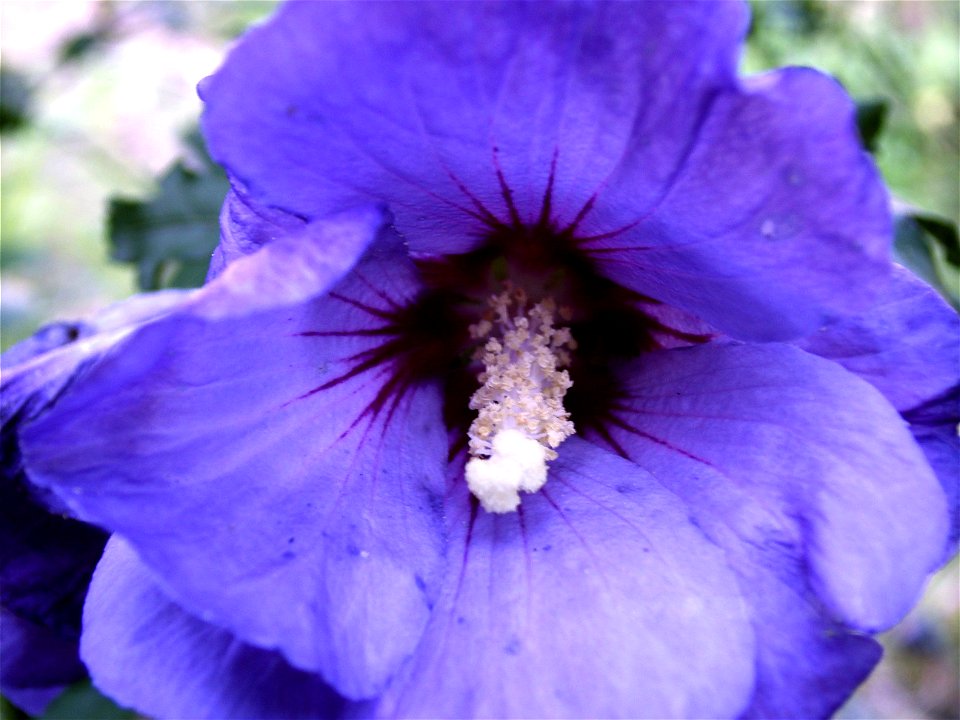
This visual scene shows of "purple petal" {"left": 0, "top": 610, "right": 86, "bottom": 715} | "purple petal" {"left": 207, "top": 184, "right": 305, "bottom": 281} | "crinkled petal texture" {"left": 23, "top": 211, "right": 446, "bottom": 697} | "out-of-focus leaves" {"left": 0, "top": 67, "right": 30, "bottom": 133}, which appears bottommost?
"out-of-focus leaves" {"left": 0, "top": 67, "right": 30, "bottom": 133}

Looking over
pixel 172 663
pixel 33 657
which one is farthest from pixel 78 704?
pixel 172 663

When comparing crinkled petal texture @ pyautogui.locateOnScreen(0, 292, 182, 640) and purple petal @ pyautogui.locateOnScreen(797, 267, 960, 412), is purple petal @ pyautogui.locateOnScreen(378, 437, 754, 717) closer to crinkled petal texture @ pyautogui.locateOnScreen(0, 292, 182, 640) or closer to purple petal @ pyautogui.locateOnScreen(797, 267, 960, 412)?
purple petal @ pyautogui.locateOnScreen(797, 267, 960, 412)

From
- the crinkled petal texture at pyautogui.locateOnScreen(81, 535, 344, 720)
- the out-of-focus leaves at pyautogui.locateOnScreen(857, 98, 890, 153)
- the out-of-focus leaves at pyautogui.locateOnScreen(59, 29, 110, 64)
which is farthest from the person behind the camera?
the out-of-focus leaves at pyautogui.locateOnScreen(59, 29, 110, 64)

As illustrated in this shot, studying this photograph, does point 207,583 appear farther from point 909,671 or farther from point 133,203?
point 909,671

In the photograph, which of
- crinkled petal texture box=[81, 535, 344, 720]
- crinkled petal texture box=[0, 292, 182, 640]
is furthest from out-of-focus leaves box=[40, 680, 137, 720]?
crinkled petal texture box=[81, 535, 344, 720]

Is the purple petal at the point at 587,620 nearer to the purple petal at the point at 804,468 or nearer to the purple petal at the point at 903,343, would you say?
the purple petal at the point at 804,468

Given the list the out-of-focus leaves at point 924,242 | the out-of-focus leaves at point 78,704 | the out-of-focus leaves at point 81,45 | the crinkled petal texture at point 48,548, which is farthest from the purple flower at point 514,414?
the out-of-focus leaves at point 81,45

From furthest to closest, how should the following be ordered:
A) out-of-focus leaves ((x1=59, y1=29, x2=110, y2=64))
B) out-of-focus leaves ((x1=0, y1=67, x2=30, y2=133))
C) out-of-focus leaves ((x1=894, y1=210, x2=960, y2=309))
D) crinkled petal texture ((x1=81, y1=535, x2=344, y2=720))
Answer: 1. out-of-focus leaves ((x1=59, y1=29, x2=110, y2=64))
2. out-of-focus leaves ((x1=0, y1=67, x2=30, y2=133))
3. out-of-focus leaves ((x1=894, y1=210, x2=960, y2=309))
4. crinkled petal texture ((x1=81, y1=535, x2=344, y2=720))
